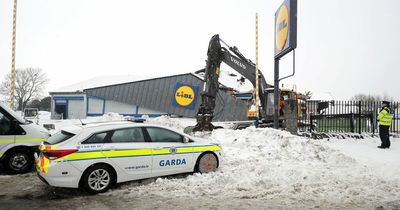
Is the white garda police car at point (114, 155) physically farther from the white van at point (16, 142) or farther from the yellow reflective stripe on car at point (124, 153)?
the white van at point (16, 142)

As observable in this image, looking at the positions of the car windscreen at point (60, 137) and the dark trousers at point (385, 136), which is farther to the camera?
the dark trousers at point (385, 136)

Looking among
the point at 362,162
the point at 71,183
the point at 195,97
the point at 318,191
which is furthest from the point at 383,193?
the point at 195,97

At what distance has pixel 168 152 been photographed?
7.14 metres

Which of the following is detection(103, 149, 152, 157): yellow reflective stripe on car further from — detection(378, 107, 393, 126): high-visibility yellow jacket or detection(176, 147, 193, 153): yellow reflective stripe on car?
detection(378, 107, 393, 126): high-visibility yellow jacket

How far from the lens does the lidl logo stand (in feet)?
40.0

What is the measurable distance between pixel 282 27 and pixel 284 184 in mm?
8261

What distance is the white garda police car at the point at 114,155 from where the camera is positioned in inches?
237

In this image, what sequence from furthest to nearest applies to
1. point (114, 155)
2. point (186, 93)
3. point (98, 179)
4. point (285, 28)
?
point (186, 93) → point (285, 28) → point (114, 155) → point (98, 179)

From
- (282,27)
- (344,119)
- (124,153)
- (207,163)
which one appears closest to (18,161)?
(124,153)

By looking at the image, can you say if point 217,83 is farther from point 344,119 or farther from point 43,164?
point 43,164

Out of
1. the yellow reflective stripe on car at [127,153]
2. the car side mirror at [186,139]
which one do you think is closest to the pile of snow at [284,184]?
the yellow reflective stripe on car at [127,153]

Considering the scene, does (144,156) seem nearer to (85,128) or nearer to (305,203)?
(85,128)

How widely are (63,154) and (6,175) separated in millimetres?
3304

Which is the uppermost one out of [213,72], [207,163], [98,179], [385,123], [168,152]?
[213,72]
